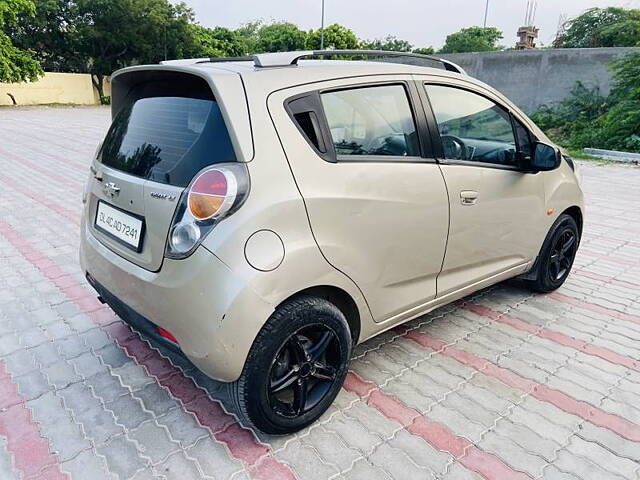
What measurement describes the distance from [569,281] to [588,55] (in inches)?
532

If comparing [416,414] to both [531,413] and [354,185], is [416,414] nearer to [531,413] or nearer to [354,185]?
[531,413]

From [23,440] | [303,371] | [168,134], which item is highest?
[168,134]

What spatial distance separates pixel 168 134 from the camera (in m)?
2.09

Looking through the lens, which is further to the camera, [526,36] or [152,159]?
[526,36]

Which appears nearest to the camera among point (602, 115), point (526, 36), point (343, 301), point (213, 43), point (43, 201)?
point (343, 301)

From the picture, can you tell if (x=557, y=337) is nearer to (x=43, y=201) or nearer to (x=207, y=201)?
(x=207, y=201)

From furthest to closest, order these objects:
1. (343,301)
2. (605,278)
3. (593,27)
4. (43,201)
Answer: (593,27) < (43,201) < (605,278) < (343,301)

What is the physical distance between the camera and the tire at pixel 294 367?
1897mm

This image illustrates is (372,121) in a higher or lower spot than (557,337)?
higher

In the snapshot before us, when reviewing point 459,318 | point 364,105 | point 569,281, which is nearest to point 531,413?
point 459,318

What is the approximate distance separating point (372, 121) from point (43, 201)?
18.5ft

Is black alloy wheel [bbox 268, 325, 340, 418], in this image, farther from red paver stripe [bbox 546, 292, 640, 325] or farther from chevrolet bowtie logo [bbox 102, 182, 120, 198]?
red paver stripe [bbox 546, 292, 640, 325]

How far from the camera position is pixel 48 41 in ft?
106

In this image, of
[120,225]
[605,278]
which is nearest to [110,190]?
[120,225]
